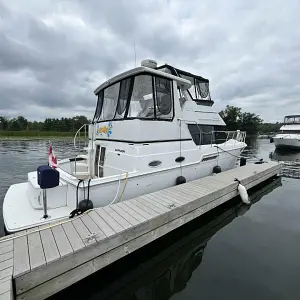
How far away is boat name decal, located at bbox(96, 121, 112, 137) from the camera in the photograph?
5286 mm

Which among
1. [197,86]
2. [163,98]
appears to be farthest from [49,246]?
[197,86]

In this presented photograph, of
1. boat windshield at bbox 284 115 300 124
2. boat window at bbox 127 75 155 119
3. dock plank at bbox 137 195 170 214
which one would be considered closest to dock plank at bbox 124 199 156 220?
dock plank at bbox 137 195 170 214

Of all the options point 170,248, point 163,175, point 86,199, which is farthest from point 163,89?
point 170,248

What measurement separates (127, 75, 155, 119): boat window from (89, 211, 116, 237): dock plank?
2.40 m

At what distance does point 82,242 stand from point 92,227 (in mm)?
385

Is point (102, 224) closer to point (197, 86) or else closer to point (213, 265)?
point (213, 265)

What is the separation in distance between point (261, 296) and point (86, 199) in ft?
9.64

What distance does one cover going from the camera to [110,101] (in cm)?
566

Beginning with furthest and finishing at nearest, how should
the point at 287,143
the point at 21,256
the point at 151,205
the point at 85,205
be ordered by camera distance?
the point at 287,143 → the point at 151,205 → the point at 85,205 → the point at 21,256

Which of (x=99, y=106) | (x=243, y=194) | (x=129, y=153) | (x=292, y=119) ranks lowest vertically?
(x=243, y=194)

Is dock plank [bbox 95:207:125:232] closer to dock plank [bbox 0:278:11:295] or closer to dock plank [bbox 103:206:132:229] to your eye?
dock plank [bbox 103:206:132:229]

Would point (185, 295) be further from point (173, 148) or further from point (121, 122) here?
point (121, 122)

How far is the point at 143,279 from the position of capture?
2.83 m

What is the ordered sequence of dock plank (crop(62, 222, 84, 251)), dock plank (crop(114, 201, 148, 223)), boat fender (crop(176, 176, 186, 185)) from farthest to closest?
1. boat fender (crop(176, 176, 186, 185))
2. dock plank (crop(114, 201, 148, 223))
3. dock plank (crop(62, 222, 84, 251))
